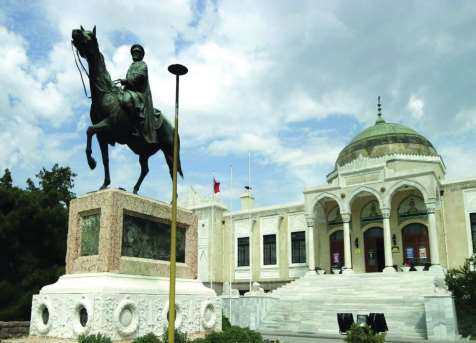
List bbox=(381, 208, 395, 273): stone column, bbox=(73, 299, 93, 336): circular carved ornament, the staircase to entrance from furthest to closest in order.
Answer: bbox=(381, 208, 395, 273): stone column, the staircase to entrance, bbox=(73, 299, 93, 336): circular carved ornament

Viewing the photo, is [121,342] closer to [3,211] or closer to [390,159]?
[3,211]

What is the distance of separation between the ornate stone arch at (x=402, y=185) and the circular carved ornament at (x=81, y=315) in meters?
19.4

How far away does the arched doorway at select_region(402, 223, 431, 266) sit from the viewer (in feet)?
81.0

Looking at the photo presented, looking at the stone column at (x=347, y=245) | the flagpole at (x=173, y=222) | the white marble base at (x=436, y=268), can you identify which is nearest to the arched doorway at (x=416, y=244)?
the white marble base at (x=436, y=268)

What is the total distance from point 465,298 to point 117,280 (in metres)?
15.5

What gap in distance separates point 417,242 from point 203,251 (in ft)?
43.2

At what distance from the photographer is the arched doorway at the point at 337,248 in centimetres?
2759

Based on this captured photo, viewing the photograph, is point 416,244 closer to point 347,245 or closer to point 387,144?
point 347,245

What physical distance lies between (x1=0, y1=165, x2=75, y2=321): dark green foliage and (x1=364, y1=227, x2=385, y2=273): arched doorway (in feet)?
Result: 55.3

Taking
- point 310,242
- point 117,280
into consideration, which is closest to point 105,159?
point 117,280

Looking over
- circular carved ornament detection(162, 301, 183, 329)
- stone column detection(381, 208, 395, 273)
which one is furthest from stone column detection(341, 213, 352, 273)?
circular carved ornament detection(162, 301, 183, 329)

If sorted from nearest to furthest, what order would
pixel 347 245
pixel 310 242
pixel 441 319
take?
pixel 441 319
pixel 347 245
pixel 310 242

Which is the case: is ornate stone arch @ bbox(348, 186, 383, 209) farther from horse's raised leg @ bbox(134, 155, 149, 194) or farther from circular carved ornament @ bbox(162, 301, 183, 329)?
circular carved ornament @ bbox(162, 301, 183, 329)

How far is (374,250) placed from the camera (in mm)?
26672
